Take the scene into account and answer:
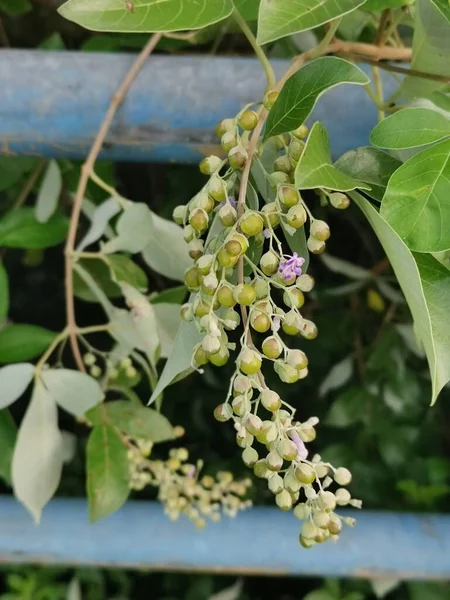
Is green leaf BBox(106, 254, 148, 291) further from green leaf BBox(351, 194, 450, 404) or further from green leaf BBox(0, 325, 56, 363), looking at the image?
green leaf BBox(351, 194, 450, 404)

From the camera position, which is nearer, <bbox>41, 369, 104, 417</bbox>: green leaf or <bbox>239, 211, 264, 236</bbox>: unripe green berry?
<bbox>239, 211, 264, 236</bbox>: unripe green berry

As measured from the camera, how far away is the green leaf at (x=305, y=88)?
0.28 meters

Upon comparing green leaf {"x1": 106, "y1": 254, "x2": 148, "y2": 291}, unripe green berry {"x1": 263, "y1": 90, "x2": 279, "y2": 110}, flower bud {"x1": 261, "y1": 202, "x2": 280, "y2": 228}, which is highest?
unripe green berry {"x1": 263, "y1": 90, "x2": 279, "y2": 110}

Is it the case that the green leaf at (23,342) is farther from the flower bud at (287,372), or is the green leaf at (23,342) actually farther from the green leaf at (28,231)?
the flower bud at (287,372)

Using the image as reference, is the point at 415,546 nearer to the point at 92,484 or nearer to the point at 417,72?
the point at 92,484

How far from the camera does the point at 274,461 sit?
0.28 metres

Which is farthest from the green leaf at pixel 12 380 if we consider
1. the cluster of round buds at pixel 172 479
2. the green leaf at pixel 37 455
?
the cluster of round buds at pixel 172 479

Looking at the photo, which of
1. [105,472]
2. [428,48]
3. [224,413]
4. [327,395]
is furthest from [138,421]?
[327,395]

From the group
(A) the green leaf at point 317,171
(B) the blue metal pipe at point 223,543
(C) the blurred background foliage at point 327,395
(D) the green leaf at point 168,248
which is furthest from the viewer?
(C) the blurred background foliage at point 327,395

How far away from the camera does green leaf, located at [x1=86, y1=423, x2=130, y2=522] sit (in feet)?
1.70

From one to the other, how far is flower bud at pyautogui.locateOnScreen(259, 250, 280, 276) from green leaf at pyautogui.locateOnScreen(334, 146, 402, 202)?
79 millimetres

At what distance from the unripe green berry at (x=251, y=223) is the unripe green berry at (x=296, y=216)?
0.7 inches

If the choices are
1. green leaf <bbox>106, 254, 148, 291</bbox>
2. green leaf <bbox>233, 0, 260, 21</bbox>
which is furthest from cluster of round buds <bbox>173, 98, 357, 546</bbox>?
green leaf <bbox>106, 254, 148, 291</bbox>

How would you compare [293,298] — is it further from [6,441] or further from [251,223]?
[6,441]
